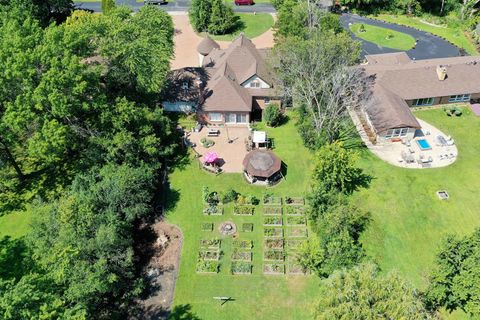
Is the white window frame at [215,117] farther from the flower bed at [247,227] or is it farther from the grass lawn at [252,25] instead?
the grass lawn at [252,25]

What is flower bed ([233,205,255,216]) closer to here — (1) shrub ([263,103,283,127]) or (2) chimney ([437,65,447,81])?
(1) shrub ([263,103,283,127])

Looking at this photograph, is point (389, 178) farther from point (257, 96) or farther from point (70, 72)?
point (70, 72)

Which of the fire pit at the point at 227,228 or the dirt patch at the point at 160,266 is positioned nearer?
the dirt patch at the point at 160,266

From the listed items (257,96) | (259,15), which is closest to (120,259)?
(257,96)

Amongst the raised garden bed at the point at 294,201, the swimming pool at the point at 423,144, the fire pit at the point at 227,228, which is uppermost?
the swimming pool at the point at 423,144

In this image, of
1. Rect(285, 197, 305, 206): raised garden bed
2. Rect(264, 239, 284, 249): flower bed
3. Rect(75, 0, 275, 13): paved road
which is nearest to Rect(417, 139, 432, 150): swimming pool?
Rect(285, 197, 305, 206): raised garden bed

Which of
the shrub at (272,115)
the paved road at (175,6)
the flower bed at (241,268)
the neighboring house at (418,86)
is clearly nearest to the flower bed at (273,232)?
the flower bed at (241,268)
